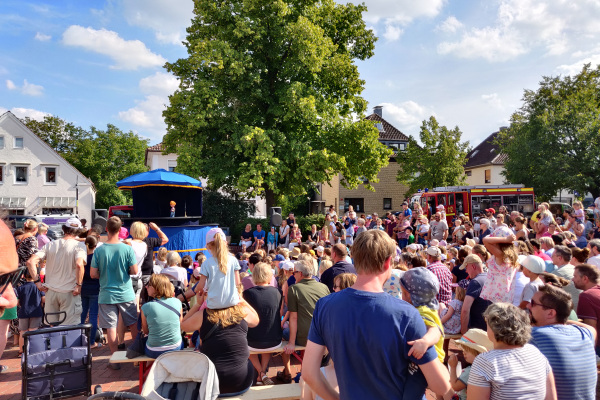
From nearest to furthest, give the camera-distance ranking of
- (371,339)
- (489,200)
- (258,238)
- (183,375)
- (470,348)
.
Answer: (371,339) < (470,348) < (183,375) < (258,238) < (489,200)

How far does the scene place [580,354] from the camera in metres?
2.93

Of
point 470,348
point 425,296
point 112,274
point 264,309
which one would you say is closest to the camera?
point 425,296

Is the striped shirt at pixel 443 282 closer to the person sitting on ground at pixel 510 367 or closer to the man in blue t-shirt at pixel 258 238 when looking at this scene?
the person sitting on ground at pixel 510 367

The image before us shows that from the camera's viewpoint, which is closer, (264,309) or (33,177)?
(264,309)

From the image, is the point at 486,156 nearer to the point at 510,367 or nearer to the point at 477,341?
the point at 477,341

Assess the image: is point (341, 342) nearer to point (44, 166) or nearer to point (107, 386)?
point (107, 386)

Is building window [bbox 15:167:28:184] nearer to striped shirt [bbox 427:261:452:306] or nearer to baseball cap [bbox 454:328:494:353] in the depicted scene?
striped shirt [bbox 427:261:452:306]


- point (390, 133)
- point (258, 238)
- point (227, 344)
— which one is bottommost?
point (227, 344)

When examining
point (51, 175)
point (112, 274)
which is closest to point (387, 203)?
point (51, 175)

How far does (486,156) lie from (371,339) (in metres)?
55.9

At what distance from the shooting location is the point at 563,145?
2911 cm

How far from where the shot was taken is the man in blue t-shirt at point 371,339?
198cm

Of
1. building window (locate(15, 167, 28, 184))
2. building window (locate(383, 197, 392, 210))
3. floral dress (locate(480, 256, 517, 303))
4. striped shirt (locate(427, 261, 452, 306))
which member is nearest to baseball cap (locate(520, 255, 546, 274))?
floral dress (locate(480, 256, 517, 303))

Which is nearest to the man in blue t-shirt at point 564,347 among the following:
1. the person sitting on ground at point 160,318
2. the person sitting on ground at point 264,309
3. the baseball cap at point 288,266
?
the person sitting on ground at point 264,309
